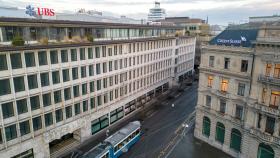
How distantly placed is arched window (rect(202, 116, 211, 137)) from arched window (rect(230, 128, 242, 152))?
19.6 ft

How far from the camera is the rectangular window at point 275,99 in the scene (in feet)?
117

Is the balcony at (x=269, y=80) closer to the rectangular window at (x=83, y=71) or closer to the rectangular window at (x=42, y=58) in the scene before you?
the rectangular window at (x=83, y=71)

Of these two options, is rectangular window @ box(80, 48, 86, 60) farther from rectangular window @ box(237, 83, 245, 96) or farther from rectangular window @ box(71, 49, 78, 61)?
rectangular window @ box(237, 83, 245, 96)

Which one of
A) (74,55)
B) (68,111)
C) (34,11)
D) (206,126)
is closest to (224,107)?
(206,126)

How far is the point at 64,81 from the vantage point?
41.9 metres

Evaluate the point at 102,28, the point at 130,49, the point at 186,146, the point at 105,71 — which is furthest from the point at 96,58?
the point at 186,146

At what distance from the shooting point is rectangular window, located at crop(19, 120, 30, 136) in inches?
1420

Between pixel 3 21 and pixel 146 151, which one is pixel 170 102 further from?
pixel 3 21

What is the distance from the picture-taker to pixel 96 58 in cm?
4797

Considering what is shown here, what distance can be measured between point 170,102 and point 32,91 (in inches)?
1950

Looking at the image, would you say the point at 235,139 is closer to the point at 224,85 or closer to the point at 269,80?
the point at 224,85

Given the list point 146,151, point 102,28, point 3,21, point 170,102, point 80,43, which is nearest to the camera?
point 3,21

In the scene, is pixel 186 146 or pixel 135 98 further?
pixel 135 98

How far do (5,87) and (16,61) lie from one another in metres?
4.41
